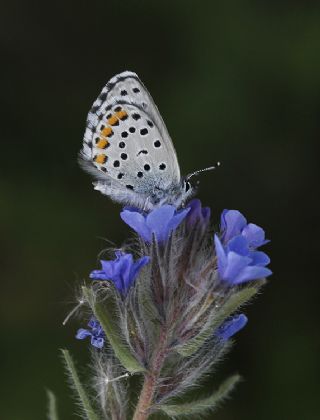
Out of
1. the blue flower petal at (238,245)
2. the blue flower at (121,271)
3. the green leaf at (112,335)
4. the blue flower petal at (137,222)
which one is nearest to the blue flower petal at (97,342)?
the green leaf at (112,335)

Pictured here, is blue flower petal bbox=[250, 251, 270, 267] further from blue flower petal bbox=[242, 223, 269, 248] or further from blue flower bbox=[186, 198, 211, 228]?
blue flower bbox=[186, 198, 211, 228]

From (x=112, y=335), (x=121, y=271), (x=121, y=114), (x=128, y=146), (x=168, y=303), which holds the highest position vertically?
(x=121, y=114)

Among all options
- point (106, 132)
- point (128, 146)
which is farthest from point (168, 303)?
point (106, 132)

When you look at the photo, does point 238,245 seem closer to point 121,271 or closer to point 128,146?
point 121,271

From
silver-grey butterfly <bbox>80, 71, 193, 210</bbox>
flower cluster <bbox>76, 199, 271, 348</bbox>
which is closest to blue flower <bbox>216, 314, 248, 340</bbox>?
flower cluster <bbox>76, 199, 271, 348</bbox>

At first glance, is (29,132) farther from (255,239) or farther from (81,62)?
(255,239)
